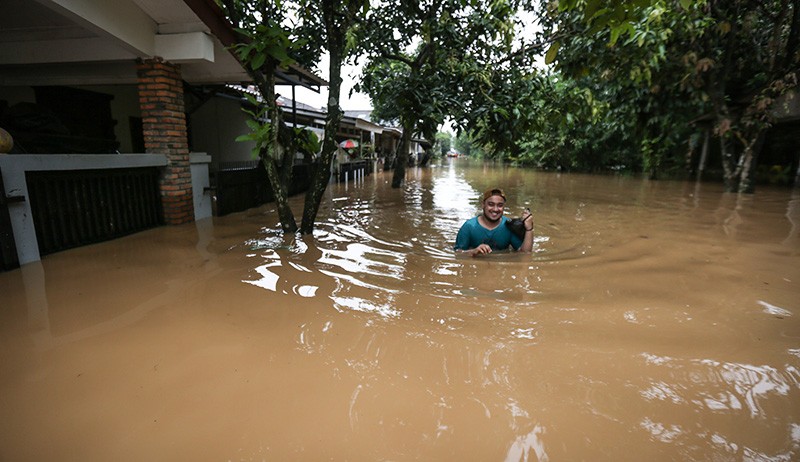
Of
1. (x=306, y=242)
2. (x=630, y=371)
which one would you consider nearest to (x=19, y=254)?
(x=306, y=242)

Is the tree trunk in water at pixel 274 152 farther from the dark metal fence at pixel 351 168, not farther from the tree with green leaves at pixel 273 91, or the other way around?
the dark metal fence at pixel 351 168

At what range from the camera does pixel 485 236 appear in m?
4.95

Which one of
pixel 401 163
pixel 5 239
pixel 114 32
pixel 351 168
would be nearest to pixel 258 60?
pixel 114 32

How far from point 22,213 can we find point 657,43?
1028cm

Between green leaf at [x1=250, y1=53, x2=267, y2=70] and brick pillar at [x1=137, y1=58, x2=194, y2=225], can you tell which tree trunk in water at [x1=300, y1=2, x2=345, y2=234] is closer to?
green leaf at [x1=250, y1=53, x2=267, y2=70]

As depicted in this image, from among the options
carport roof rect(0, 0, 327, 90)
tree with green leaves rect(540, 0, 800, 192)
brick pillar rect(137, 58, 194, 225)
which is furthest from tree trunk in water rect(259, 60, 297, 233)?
tree with green leaves rect(540, 0, 800, 192)

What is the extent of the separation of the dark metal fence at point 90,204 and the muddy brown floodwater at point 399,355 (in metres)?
0.32

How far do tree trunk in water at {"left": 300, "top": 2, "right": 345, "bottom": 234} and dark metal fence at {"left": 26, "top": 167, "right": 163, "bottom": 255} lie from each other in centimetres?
269

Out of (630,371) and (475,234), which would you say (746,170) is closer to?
(475,234)

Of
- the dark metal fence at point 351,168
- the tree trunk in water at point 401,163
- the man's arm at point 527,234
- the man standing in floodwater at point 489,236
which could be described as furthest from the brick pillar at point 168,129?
the dark metal fence at point 351,168

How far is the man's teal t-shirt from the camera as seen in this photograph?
4926mm

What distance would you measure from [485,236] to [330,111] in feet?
9.77

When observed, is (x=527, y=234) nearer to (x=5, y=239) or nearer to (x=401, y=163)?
(x=5, y=239)

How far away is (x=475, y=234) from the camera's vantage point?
4.98 m
